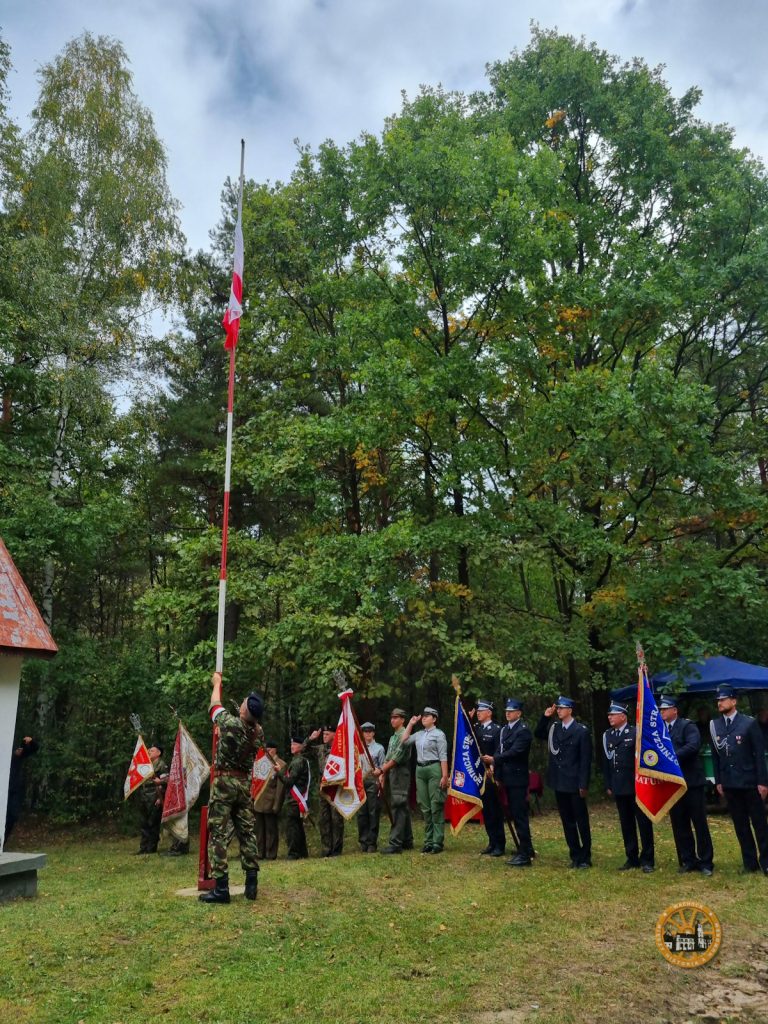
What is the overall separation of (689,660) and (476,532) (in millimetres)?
4216

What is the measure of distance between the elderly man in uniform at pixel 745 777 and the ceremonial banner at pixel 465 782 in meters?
2.88

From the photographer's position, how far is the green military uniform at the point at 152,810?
12.0 meters

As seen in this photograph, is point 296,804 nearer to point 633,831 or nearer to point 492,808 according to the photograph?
point 492,808

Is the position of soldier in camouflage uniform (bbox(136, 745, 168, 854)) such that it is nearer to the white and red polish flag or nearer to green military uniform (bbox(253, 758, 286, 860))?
green military uniform (bbox(253, 758, 286, 860))

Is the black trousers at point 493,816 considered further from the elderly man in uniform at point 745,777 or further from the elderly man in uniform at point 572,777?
the elderly man in uniform at point 745,777

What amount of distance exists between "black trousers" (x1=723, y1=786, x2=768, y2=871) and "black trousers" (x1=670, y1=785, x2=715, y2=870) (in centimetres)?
32

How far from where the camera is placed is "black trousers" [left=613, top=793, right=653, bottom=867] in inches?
336

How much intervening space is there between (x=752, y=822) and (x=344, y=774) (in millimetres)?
4697

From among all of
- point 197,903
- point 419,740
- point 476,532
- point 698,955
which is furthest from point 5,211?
point 698,955

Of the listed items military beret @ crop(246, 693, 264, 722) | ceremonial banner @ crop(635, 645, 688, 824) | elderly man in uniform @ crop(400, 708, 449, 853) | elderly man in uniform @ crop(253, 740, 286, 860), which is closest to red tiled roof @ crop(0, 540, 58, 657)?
military beret @ crop(246, 693, 264, 722)

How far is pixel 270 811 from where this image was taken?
10.8 metres

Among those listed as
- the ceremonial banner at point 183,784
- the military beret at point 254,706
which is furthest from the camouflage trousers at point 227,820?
the ceremonial banner at point 183,784

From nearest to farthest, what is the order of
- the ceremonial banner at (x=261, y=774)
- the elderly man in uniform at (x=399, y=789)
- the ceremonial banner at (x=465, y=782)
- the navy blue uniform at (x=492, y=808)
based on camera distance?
the ceremonial banner at (x=465, y=782)
the navy blue uniform at (x=492, y=808)
the elderly man in uniform at (x=399, y=789)
the ceremonial banner at (x=261, y=774)

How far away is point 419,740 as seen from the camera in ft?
34.4
